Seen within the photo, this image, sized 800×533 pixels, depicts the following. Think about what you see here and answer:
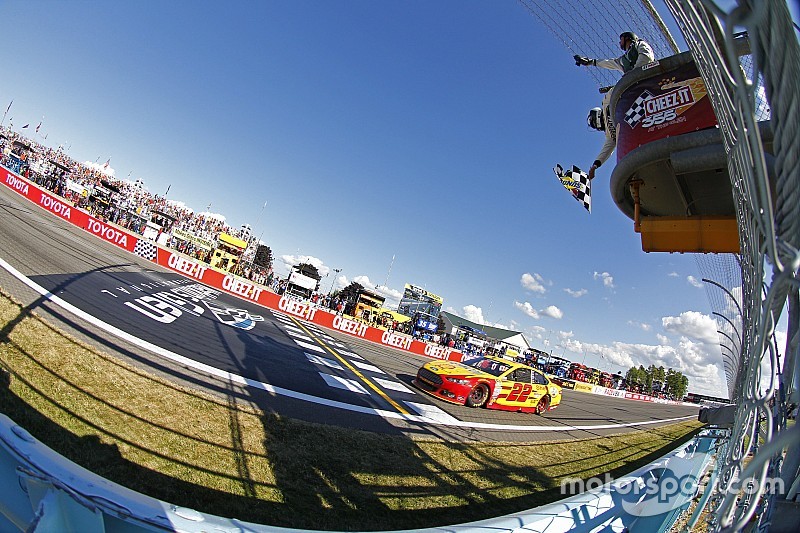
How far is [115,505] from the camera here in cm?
110

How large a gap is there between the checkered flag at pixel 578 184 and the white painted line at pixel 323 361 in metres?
7.55

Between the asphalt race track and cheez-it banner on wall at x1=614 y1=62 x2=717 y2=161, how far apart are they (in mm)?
5911

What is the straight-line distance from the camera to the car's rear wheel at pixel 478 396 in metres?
9.38

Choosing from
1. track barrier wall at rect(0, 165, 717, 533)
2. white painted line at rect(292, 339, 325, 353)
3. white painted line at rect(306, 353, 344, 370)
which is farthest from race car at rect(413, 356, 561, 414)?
track barrier wall at rect(0, 165, 717, 533)

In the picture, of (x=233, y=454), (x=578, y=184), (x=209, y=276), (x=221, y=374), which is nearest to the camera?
(x=233, y=454)

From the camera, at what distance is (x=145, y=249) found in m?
22.5

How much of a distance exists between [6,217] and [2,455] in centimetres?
2086

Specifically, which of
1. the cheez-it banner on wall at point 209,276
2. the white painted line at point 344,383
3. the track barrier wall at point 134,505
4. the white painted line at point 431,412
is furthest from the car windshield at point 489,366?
the cheez-it banner on wall at point 209,276

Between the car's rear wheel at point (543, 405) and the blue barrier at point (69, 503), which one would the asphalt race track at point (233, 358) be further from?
the blue barrier at point (69, 503)

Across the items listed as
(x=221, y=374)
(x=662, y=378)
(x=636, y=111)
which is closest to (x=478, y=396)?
(x=221, y=374)

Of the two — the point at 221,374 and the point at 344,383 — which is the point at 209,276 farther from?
the point at 221,374

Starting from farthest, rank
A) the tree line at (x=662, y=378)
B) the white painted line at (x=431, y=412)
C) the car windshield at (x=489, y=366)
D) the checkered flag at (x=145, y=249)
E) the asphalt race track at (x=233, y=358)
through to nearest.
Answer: the tree line at (x=662, y=378), the checkered flag at (x=145, y=249), the car windshield at (x=489, y=366), the white painted line at (x=431, y=412), the asphalt race track at (x=233, y=358)

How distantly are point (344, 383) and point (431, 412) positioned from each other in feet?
7.09

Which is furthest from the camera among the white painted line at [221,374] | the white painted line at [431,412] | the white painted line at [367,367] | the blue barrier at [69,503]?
the white painted line at [367,367]
